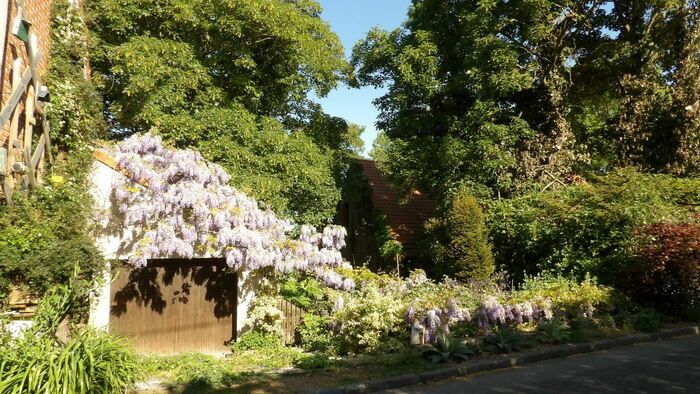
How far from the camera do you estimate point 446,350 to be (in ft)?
28.9

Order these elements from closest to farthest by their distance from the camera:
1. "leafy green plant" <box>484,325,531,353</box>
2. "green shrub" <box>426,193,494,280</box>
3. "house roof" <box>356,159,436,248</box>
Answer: "leafy green plant" <box>484,325,531,353</box>
"green shrub" <box>426,193,494,280</box>
"house roof" <box>356,159,436,248</box>

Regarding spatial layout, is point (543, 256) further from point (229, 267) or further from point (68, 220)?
point (68, 220)

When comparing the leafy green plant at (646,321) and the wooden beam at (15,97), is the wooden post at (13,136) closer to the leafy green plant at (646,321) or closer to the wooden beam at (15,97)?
the wooden beam at (15,97)

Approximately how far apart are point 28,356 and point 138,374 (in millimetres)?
1302

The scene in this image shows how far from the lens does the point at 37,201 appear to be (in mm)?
8727

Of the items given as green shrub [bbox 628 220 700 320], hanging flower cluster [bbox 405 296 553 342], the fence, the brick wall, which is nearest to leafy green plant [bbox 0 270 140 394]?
the brick wall

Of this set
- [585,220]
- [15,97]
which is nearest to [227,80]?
[15,97]

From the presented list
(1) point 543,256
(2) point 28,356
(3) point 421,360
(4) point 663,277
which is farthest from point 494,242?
(2) point 28,356

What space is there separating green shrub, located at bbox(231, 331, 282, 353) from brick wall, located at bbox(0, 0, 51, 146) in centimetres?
542

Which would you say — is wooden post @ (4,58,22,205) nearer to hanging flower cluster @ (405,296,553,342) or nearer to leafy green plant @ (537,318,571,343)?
hanging flower cluster @ (405,296,553,342)

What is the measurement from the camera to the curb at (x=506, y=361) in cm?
745

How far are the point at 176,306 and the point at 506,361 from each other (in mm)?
6356

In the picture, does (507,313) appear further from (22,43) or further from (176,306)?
(22,43)

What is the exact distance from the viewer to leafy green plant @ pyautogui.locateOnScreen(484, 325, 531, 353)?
9.43 metres
